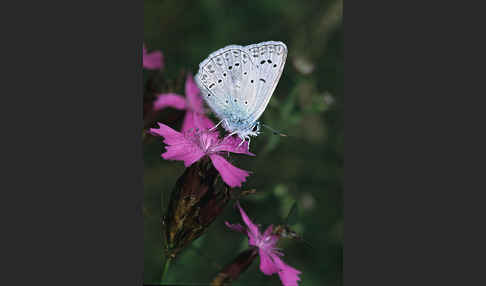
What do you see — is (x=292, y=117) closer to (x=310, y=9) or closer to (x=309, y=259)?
(x=309, y=259)

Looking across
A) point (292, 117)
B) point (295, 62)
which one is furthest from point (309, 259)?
point (295, 62)

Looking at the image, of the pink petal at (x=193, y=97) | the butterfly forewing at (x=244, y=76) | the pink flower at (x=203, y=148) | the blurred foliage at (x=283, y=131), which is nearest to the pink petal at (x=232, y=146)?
the pink flower at (x=203, y=148)

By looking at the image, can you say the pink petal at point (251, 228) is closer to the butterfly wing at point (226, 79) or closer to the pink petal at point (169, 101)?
the butterfly wing at point (226, 79)

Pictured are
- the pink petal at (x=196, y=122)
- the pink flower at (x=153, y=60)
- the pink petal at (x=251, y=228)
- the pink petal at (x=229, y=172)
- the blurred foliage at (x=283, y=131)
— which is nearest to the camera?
the pink petal at (x=229, y=172)

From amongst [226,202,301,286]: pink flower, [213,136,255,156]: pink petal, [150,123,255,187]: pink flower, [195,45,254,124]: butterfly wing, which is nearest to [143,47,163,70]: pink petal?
[195,45,254,124]: butterfly wing

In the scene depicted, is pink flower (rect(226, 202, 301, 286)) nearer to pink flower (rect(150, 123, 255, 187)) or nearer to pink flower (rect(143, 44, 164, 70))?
pink flower (rect(150, 123, 255, 187))

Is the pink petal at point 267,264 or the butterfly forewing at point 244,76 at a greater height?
the butterfly forewing at point 244,76
